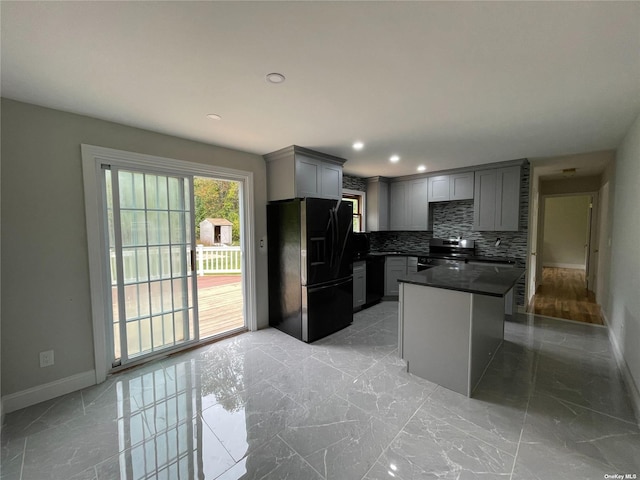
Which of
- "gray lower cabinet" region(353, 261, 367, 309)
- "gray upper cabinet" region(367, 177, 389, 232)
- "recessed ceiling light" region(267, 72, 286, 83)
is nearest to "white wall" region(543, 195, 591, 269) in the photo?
"gray upper cabinet" region(367, 177, 389, 232)

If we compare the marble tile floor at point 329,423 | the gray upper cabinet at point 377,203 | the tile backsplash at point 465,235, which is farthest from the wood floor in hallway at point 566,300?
the gray upper cabinet at point 377,203

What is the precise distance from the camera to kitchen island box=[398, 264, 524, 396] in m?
2.15

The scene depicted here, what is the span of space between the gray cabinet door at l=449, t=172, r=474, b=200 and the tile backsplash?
382 millimetres

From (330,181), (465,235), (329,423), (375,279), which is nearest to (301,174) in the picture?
(330,181)

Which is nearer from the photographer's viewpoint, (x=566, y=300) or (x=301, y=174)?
(x=301, y=174)

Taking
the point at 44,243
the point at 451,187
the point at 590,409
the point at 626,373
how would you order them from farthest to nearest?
the point at 451,187, the point at 626,373, the point at 44,243, the point at 590,409

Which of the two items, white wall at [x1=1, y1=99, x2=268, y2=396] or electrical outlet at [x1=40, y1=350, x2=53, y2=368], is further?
electrical outlet at [x1=40, y1=350, x2=53, y2=368]

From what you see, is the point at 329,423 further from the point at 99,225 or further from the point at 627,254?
the point at 627,254

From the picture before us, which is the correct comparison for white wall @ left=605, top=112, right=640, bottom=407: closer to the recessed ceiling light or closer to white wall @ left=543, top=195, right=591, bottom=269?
the recessed ceiling light

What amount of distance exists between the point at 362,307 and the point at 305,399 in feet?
8.15

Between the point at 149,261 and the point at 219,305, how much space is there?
2.02 m

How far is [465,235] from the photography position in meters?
4.74

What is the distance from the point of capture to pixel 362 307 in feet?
14.6

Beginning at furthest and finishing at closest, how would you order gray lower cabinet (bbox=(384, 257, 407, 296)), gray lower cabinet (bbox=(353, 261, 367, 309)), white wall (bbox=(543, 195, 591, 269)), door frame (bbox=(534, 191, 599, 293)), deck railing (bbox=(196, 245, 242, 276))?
1. white wall (bbox=(543, 195, 591, 269))
2. deck railing (bbox=(196, 245, 242, 276))
3. door frame (bbox=(534, 191, 599, 293))
4. gray lower cabinet (bbox=(384, 257, 407, 296))
5. gray lower cabinet (bbox=(353, 261, 367, 309))
